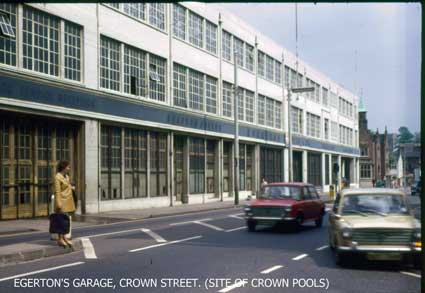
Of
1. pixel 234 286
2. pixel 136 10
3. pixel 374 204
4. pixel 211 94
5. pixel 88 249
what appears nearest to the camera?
pixel 234 286

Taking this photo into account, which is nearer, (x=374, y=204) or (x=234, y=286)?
(x=234, y=286)

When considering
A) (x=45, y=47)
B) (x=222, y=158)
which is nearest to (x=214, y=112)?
(x=222, y=158)

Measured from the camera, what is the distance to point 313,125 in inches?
2680

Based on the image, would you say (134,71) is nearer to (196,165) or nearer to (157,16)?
(157,16)

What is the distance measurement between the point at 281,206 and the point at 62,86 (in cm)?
1227

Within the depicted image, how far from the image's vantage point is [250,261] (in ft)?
38.6

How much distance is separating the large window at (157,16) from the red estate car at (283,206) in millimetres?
17543

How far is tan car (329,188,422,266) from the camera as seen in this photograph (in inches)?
428

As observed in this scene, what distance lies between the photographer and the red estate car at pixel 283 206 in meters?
18.2

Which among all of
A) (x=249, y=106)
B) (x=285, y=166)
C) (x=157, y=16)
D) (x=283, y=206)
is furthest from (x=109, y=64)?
(x=285, y=166)

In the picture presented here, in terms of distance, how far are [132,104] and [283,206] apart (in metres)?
15.3

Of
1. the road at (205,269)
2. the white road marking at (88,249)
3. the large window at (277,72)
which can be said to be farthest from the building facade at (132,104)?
the road at (205,269)

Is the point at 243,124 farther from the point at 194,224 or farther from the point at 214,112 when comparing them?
the point at 194,224

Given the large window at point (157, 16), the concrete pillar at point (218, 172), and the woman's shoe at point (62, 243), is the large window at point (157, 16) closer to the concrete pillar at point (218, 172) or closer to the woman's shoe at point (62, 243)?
the concrete pillar at point (218, 172)
